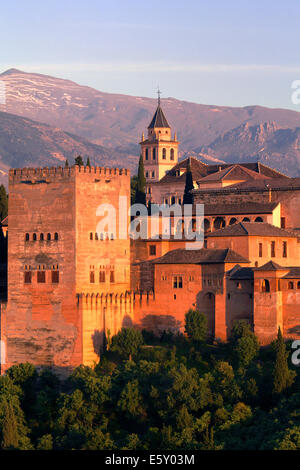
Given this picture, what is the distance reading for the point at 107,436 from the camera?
61406mm

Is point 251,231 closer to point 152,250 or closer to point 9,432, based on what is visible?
point 152,250

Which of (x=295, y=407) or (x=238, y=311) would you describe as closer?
(x=295, y=407)

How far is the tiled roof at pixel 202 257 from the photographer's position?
72.8m

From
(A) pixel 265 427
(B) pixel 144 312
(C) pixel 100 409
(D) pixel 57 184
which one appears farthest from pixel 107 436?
(D) pixel 57 184

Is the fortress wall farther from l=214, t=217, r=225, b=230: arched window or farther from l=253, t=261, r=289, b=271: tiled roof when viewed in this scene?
l=214, t=217, r=225, b=230: arched window

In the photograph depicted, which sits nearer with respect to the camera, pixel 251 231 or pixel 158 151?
pixel 251 231

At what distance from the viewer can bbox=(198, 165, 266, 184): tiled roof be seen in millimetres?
89438

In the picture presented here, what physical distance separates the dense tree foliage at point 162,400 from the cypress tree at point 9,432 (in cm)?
6

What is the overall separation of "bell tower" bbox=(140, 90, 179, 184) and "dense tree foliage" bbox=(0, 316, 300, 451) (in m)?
54.8

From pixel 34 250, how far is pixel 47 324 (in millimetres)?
5042

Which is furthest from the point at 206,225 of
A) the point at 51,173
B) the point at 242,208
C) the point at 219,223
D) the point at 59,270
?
the point at 59,270

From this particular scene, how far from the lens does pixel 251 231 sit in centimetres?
7519

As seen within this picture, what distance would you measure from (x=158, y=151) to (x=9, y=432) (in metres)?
68.1
